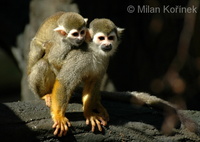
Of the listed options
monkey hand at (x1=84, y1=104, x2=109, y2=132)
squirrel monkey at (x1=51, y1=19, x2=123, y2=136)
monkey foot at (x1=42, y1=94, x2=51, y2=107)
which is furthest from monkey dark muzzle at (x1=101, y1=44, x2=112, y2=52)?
monkey foot at (x1=42, y1=94, x2=51, y2=107)

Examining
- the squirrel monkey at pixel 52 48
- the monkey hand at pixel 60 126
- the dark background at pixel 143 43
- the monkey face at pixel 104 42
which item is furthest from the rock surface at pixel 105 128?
the dark background at pixel 143 43

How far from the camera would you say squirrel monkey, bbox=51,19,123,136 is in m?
4.29

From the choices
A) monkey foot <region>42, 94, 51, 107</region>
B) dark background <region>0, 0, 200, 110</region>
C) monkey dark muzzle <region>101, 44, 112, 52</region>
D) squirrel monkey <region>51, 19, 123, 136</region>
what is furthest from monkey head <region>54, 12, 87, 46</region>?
dark background <region>0, 0, 200, 110</region>

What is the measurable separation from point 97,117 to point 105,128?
16 cm

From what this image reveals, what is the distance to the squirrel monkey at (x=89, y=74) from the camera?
14.1 feet

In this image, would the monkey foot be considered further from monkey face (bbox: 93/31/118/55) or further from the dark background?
the dark background

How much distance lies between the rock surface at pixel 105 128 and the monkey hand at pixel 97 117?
0.20ft

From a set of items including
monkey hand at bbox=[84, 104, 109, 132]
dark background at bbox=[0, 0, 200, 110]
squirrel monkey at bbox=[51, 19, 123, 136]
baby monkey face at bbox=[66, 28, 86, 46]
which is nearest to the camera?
squirrel monkey at bbox=[51, 19, 123, 136]

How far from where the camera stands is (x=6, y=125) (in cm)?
394

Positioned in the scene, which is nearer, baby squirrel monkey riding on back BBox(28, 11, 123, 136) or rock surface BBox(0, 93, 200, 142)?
rock surface BBox(0, 93, 200, 142)

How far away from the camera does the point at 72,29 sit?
15.3 feet

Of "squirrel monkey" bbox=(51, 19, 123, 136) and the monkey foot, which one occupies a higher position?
"squirrel monkey" bbox=(51, 19, 123, 136)

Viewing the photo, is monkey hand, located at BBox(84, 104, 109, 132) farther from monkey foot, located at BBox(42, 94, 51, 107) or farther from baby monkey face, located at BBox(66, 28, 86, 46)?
baby monkey face, located at BBox(66, 28, 86, 46)

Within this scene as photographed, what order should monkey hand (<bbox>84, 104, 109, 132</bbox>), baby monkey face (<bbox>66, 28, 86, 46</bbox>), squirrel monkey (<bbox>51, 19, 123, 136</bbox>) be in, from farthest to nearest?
baby monkey face (<bbox>66, 28, 86, 46</bbox>), monkey hand (<bbox>84, 104, 109, 132</bbox>), squirrel monkey (<bbox>51, 19, 123, 136</bbox>)
